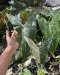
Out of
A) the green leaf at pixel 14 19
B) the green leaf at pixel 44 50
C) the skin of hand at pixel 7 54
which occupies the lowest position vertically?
the green leaf at pixel 44 50

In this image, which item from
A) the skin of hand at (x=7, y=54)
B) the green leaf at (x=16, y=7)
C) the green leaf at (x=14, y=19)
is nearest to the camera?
the skin of hand at (x=7, y=54)

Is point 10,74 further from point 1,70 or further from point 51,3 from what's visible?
point 51,3

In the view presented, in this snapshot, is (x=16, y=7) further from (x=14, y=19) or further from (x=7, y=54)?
(x=7, y=54)

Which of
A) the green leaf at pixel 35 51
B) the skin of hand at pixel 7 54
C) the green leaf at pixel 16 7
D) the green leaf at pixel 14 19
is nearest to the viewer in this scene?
the skin of hand at pixel 7 54

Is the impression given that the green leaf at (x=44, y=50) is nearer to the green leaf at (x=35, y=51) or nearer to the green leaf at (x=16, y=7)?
the green leaf at (x=35, y=51)

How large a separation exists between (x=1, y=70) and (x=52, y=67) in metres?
0.63

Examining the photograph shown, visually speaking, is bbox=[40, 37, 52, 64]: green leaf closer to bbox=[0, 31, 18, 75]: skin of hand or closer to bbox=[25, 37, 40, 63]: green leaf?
bbox=[25, 37, 40, 63]: green leaf


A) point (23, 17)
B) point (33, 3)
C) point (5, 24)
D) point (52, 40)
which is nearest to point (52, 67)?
point (52, 40)

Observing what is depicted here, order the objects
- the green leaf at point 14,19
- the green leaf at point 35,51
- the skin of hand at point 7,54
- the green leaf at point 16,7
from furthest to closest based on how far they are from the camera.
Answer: the green leaf at point 16,7, the green leaf at point 14,19, the green leaf at point 35,51, the skin of hand at point 7,54

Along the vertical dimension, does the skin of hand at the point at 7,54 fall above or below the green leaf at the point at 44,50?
above

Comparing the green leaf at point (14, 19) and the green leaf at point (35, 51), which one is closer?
the green leaf at point (35, 51)

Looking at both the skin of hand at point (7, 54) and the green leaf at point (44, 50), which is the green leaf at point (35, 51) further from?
the skin of hand at point (7, 54)

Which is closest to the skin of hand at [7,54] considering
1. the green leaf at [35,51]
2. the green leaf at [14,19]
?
the green leaf at [35,51]

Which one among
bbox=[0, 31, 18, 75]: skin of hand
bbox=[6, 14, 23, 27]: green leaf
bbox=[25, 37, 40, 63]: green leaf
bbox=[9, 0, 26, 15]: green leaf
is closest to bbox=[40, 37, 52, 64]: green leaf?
bbox=[25, 37, 40, 63]: green leaf
